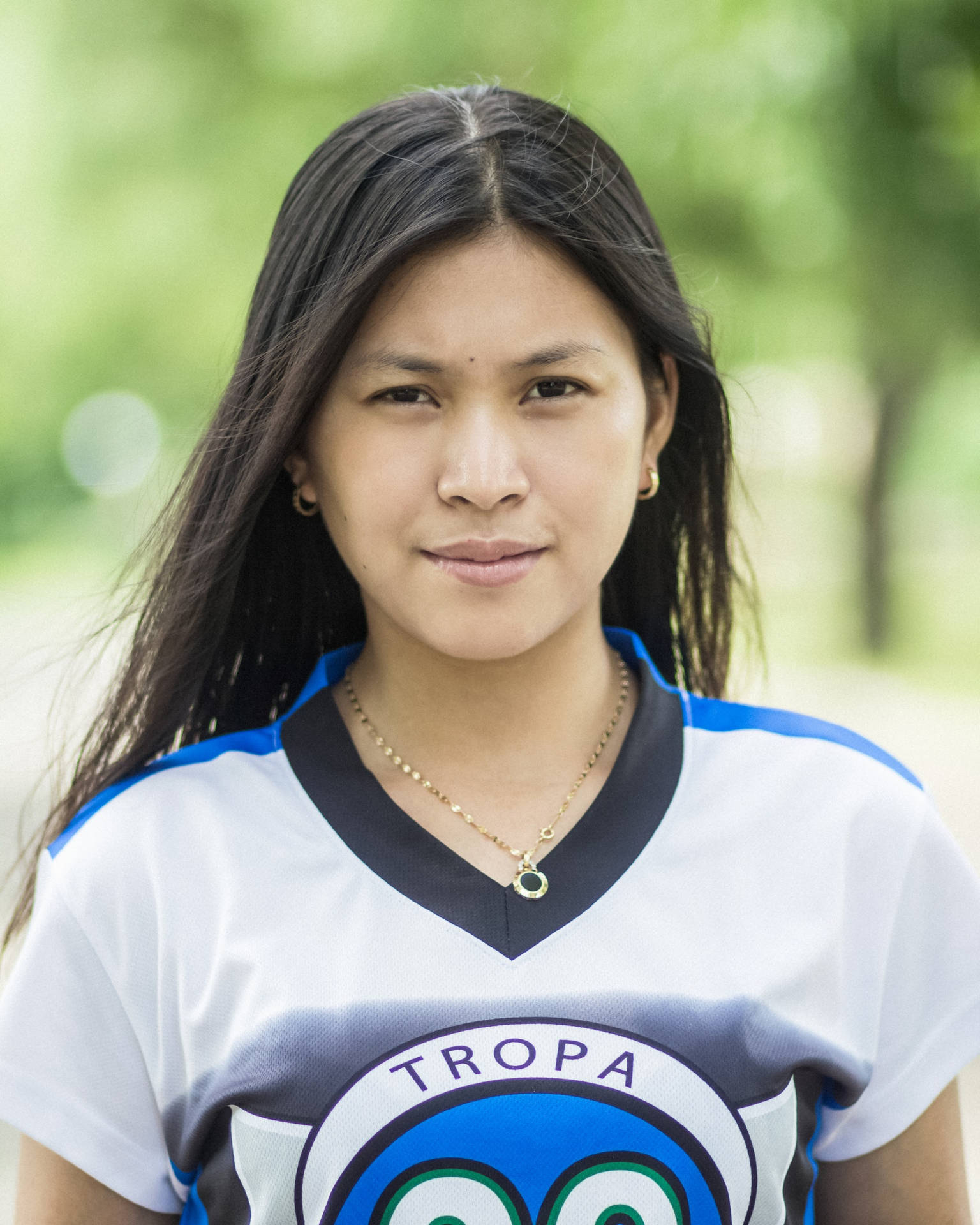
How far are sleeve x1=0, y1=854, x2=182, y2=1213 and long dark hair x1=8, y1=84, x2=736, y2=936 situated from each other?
29 cm

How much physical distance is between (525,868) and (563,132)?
91 cm

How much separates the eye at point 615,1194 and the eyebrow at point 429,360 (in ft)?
2.83

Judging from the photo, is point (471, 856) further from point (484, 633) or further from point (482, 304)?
point (482, 304)

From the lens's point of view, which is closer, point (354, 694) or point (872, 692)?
point (354, 694)

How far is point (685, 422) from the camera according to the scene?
1.95 meters

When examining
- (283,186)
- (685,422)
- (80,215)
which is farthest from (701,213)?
(685,422)

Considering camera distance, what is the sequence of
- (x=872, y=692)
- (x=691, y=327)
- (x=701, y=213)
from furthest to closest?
(x=872, y=692), (x=701, y=213), (x=691, y=327)

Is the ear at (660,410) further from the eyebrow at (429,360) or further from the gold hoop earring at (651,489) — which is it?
the eyebrow at (429,360)

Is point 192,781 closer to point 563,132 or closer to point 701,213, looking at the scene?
point 563,132

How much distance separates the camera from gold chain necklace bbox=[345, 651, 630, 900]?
1.55 metres

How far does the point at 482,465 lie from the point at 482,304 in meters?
0.19

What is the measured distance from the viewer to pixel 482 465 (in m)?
1.50

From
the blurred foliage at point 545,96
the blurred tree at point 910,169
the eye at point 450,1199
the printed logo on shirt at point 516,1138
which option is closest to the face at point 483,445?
the printed logo on shirt at point 516,1138

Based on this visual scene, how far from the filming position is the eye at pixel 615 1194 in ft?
4.60
